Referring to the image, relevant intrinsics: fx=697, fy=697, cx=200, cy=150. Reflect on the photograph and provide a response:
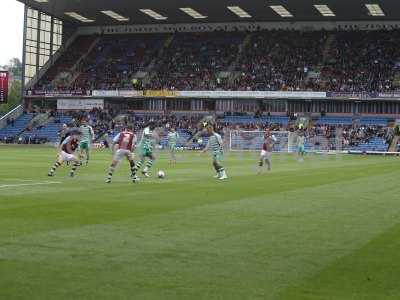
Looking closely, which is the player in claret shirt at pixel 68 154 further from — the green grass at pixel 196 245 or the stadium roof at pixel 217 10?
the stadium roof at pixel 217 10

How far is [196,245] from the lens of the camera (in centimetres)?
1050

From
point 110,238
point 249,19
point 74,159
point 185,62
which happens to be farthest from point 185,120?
point 110,238

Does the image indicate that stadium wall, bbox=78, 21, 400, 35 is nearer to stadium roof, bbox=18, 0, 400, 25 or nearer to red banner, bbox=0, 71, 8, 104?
stadium roof, bbox=18, 0, 400, 25

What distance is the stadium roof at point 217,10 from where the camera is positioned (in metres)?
75.8

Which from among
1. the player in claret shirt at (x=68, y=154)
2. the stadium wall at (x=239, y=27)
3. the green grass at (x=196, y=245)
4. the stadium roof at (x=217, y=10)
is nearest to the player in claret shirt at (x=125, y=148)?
the player in claret shirt at (x=68, y=154)

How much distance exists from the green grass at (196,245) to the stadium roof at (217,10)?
5886 cm

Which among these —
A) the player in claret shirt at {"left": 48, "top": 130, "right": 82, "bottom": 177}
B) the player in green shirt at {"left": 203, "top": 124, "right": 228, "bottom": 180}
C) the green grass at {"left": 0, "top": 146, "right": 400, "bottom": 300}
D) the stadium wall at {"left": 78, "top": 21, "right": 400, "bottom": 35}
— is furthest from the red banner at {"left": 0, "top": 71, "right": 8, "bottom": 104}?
the green grass at {"left": 0, "top": 146, "right": 400, "bottom": 300}

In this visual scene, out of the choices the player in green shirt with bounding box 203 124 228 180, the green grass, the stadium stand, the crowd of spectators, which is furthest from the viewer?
the stadium stand

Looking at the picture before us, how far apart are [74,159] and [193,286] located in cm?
1944

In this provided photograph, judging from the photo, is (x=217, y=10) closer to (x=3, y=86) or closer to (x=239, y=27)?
(x=239, y=27)

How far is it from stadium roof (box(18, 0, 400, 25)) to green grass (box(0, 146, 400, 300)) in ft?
193

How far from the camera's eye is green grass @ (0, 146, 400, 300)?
773 centimetres

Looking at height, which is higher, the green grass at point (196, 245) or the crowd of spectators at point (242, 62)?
the crowd of spectators at point (242, 62)

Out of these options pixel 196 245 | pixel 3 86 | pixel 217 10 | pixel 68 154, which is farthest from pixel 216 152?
pixel 217 10
